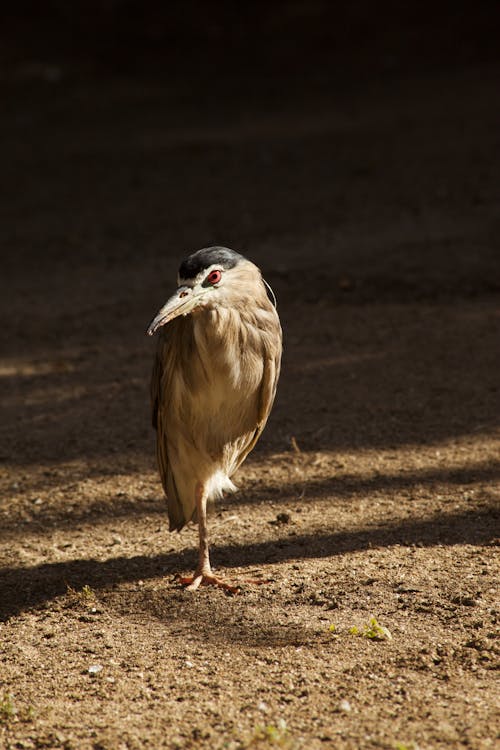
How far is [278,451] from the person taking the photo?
20.9 feet

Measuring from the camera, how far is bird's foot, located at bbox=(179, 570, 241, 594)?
15.8 feet

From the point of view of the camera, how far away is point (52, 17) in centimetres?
1970

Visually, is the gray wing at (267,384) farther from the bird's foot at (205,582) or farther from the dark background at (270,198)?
the dark background at (270,198)

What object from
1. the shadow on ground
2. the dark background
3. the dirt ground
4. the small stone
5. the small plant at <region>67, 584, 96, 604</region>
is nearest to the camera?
the small stone

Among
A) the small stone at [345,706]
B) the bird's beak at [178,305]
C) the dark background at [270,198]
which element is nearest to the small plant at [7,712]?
the small stone at [345,706]

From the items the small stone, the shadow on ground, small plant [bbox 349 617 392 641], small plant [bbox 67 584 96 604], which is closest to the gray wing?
the shadow on ground

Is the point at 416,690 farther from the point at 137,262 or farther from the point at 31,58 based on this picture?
the point at 31,58

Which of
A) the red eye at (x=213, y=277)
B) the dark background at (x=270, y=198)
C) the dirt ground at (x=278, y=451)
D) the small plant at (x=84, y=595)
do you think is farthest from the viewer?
the dark background at (x=270, y=198)

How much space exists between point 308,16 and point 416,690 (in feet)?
54.7

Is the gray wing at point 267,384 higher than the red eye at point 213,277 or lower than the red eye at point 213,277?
lower

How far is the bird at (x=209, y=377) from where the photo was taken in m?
4.44

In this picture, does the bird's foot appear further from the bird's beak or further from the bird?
the bird's beak

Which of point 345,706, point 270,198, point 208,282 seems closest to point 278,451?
point 208,282

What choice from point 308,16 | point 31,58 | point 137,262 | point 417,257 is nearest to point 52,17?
point 31,58
